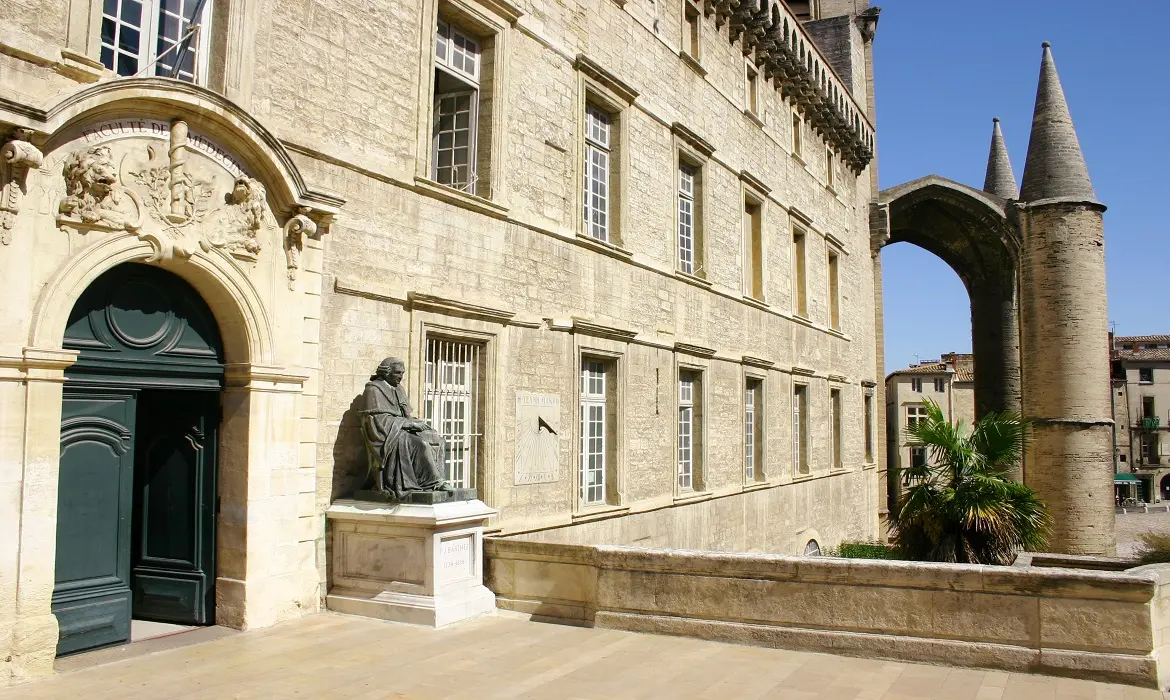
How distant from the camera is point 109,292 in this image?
242 inches

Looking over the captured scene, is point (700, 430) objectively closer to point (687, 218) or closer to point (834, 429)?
point (687, 218)

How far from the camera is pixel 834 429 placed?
23.5m

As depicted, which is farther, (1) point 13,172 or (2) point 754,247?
(2) point 754,247

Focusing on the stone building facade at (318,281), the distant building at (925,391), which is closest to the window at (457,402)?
the stone building facade at (318,281)

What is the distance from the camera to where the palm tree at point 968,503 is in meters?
11.3

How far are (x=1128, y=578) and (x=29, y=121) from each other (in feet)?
23.5

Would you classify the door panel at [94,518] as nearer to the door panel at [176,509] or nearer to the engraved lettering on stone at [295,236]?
the door panel at [176,509]

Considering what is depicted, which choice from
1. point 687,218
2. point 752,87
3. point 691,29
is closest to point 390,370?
point 687,218

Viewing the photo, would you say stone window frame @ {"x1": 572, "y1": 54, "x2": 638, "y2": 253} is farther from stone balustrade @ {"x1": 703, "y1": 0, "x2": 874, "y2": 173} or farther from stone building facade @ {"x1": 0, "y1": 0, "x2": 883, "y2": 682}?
stone balustrade @ {"x1": 703, "y1": 0, "x2": 874, "y2": 173}

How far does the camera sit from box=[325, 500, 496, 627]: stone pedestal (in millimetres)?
6926

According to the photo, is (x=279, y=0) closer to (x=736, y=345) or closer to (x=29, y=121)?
(x=29, y=121)

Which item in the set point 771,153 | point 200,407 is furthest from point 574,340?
point 771,153

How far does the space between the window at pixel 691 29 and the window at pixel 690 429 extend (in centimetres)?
553

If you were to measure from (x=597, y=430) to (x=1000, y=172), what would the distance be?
103 feet
